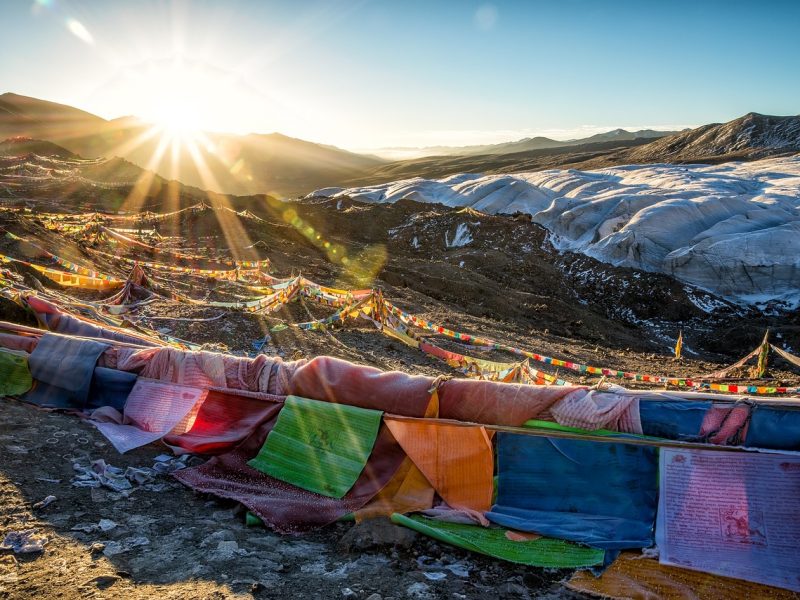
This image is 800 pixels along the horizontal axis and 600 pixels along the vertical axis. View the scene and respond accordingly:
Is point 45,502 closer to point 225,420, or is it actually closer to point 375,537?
point 225,420

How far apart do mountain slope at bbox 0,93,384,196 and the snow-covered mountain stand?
44.5m

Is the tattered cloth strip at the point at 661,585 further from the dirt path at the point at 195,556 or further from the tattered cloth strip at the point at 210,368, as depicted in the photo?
the tattered cloth strip at the point at 210,368

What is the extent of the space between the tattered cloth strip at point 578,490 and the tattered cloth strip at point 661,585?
0.17 m

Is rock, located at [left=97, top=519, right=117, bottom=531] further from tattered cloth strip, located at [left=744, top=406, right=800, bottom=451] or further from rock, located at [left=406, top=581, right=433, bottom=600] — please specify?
tattered cloth strip, located at [left=744, top=406, right=800, bottom=451]

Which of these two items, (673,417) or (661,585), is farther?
(673,417)

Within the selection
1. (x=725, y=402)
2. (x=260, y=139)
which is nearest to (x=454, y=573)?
(x=725, y=402)

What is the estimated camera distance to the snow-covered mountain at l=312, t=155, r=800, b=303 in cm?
2038

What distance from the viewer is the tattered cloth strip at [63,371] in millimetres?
5238

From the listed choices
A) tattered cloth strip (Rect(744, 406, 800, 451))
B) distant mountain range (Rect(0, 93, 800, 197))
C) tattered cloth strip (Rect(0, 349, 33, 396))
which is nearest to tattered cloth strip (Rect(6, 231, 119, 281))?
tattered cloth strip (Rect(0, 349, 33, 396))

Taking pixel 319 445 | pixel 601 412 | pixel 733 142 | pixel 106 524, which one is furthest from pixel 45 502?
pixel 733 142

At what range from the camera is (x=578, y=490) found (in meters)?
3.72

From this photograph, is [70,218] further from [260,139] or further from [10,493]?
[260,139]

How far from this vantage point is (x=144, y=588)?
2.84m

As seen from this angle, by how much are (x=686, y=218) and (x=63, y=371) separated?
2453 cm
